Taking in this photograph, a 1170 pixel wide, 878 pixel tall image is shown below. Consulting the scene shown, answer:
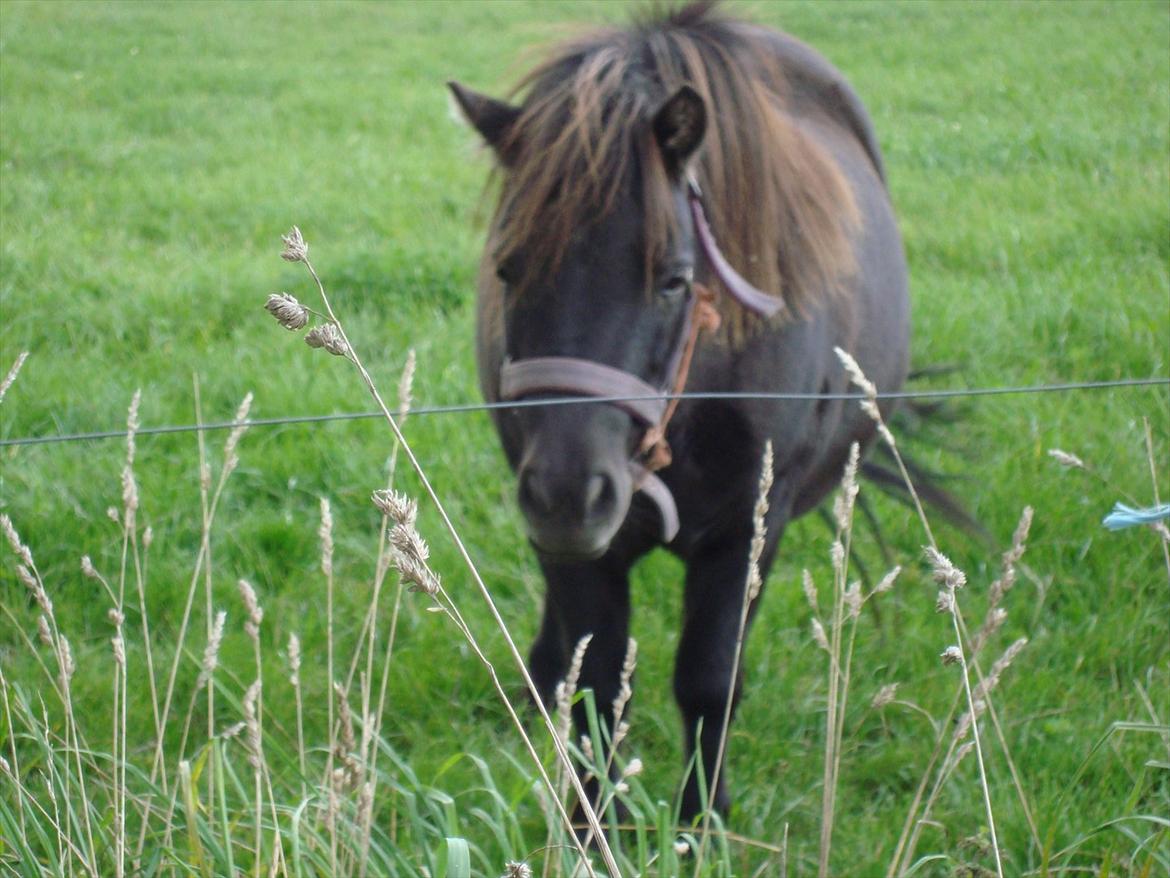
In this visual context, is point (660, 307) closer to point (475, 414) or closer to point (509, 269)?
point (509, 269)

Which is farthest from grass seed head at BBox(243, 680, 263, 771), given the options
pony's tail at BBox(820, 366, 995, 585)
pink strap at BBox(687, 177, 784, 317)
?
pony's tail at BBox(820, 366, 995, 585)

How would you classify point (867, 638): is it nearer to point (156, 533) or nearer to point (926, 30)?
point (156, 533)

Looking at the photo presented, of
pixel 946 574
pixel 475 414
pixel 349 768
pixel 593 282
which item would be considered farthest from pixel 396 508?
pixel 475 414

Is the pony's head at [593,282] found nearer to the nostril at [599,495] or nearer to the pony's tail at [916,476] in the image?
the nostril at [599,495]

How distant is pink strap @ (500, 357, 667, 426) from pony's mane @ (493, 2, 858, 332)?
0.60 ft

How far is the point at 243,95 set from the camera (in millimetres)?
9289

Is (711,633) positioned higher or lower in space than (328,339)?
lower

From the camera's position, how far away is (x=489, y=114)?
244 centimetres

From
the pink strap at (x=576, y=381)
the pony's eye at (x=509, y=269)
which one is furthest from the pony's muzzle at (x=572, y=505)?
the pony's eye at (x=509, y=269)

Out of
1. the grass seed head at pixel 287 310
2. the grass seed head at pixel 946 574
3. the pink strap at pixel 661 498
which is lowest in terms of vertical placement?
the pink strap at pixel 661 498

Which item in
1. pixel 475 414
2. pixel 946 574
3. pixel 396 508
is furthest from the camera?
pixel 475 414

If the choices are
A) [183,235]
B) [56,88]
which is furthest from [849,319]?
[56,88]

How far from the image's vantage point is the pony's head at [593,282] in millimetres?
2074

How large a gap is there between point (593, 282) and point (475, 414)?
2379 millimetres
